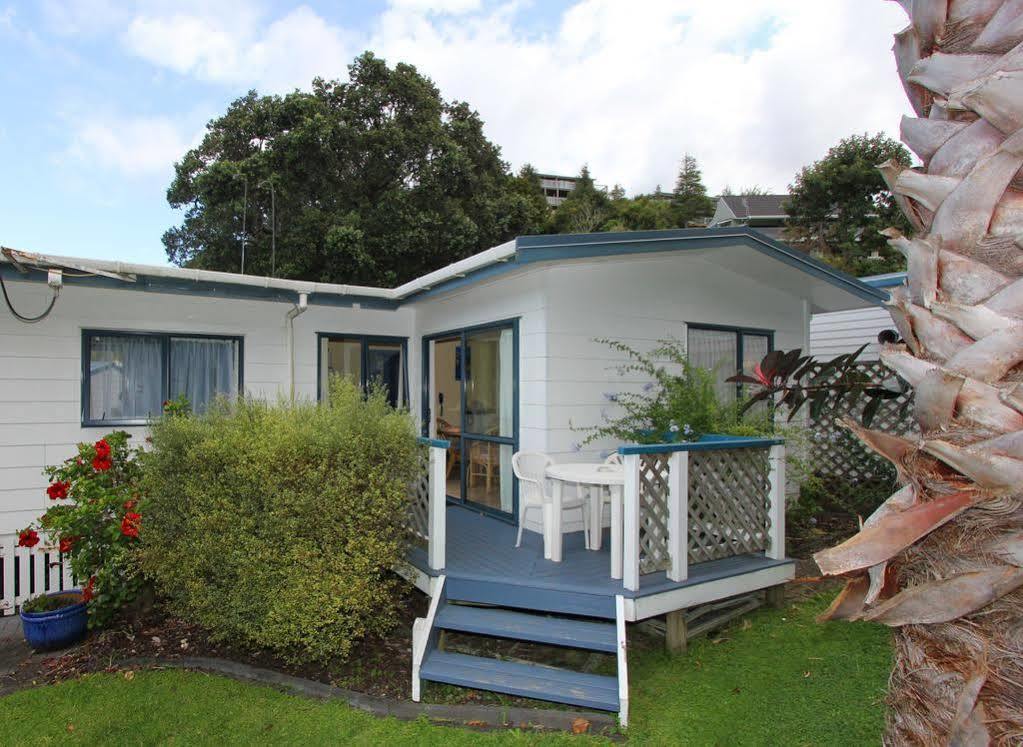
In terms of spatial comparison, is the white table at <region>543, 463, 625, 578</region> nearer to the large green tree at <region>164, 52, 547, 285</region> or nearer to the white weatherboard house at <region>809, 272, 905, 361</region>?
the white weatherboard house at <region>809, 272, 905, 361</region>

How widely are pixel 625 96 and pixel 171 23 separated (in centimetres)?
1310

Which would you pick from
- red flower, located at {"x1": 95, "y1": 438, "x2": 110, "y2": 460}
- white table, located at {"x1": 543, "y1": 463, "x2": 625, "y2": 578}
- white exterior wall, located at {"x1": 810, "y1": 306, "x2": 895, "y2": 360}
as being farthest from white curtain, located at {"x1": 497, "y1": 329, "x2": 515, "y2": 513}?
white exterior wall, located at {"x1": 810, "y1": 306, "x2": 895, "y2": 360}

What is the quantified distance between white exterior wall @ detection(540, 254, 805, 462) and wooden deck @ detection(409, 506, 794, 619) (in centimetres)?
111

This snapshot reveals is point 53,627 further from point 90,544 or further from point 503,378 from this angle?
point 503,378

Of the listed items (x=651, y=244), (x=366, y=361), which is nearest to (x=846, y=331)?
(x=651, y=244)

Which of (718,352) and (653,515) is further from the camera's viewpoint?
(718,352)

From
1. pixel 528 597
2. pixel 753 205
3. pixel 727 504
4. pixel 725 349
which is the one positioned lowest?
pixel 528 597

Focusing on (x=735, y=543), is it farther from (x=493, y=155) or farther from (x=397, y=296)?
(x=493, y=155)

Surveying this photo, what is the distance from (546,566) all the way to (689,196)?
3473 centimetres

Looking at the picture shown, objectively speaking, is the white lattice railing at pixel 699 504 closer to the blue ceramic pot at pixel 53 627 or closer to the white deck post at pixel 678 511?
the white deck post at pixel 678 511

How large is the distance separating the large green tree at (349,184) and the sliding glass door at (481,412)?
9.82 metres

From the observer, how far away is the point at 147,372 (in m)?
6.93

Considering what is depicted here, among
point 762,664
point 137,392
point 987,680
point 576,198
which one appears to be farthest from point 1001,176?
point 576,198

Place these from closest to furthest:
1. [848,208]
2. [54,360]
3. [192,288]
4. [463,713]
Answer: [463,713], [54,360], [192,288], [848,208]
